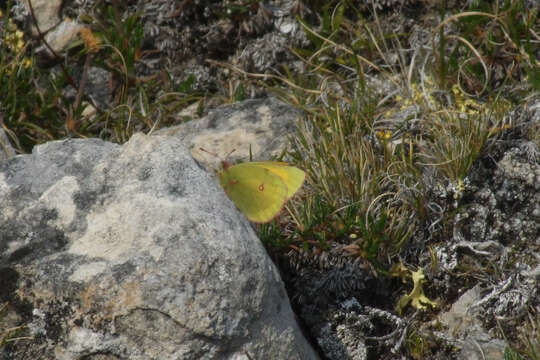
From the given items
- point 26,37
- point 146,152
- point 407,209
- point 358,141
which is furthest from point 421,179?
point 26,37

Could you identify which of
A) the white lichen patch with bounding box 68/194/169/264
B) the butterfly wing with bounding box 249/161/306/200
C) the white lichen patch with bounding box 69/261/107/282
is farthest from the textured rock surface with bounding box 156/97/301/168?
the white lichen patch with bounding box 69/261/107/282

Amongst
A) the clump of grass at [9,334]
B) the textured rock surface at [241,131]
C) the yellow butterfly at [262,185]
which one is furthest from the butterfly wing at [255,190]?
the clump of grass at [9,334]

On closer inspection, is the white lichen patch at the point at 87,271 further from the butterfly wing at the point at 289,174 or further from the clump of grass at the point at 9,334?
the butterfly wing at the point at 289,174

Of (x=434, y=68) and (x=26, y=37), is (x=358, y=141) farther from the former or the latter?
(x=26, y=37)

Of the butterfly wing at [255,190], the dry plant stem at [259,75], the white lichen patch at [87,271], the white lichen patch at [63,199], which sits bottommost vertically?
the dry plant stem at [259,75]

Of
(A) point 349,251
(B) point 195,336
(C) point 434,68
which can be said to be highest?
(B) point 195,336

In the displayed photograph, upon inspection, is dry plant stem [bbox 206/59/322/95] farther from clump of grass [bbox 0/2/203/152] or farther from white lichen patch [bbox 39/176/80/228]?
white lichen patch [bbox 39/176/80/228]
